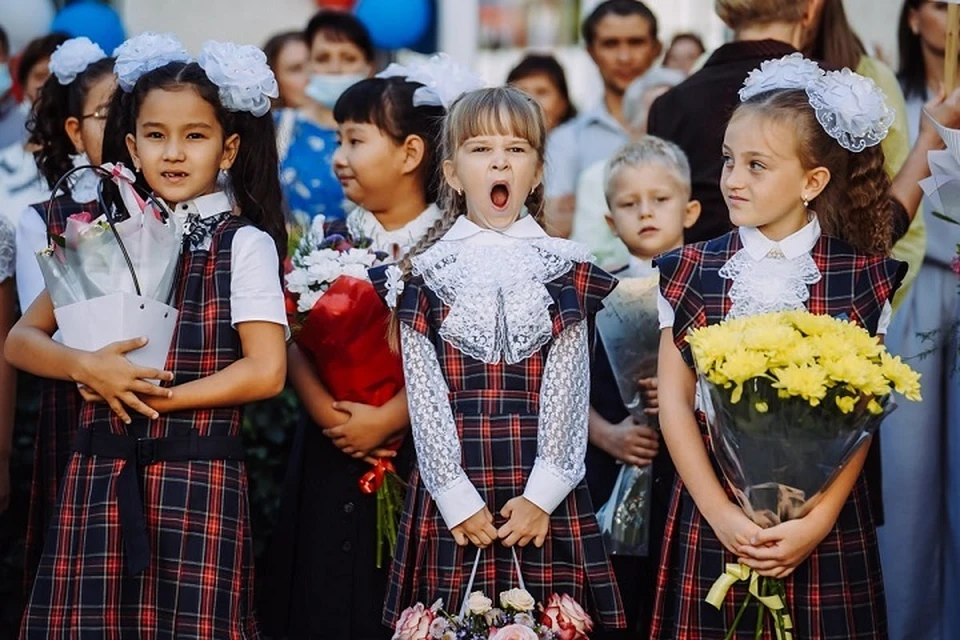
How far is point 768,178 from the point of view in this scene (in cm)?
374

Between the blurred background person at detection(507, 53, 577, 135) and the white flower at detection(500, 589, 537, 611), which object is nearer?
the white flower at detection(500, 589, 537, 611)

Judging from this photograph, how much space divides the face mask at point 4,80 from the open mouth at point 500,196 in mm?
3633

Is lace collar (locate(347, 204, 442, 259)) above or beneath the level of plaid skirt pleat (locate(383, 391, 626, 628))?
above

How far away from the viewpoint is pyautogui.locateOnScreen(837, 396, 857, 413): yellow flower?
324cm

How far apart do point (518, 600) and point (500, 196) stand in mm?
1069

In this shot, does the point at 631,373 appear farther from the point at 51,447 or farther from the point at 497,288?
the point at 51,447

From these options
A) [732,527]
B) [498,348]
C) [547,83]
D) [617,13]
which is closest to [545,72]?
[547,83]

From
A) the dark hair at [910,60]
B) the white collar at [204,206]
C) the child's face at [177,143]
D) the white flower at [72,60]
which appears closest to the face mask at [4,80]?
the white flower at [72,60]

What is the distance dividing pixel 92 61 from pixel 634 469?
219cm

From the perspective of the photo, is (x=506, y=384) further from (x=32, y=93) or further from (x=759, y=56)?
(x=32, y=93)

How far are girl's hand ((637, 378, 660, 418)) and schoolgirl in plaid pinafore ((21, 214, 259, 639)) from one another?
4.05 ft

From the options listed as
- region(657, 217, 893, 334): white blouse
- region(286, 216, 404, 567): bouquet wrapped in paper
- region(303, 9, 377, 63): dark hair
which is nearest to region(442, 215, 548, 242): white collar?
region(286, 216, 404, 567): bouquet wrapped in paper

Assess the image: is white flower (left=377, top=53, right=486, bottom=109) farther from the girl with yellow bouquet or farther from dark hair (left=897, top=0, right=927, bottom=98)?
dark hair (left=897, top=0, right=927, bottom=98)

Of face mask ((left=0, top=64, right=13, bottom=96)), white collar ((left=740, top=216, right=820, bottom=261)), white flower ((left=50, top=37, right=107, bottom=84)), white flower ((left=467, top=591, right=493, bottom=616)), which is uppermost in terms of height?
face mask ((left=0, top=64, right=13, bottom=96))
